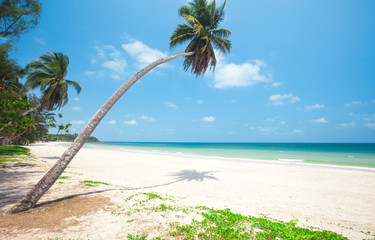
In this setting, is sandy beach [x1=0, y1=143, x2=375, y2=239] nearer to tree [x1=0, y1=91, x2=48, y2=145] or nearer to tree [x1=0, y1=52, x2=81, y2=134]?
tree [x1=0, y1=91, x2=48, y2=145]

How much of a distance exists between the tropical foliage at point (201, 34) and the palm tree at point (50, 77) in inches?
569

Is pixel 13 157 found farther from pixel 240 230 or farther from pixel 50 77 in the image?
pixel 240 230

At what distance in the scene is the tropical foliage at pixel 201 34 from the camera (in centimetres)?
1080

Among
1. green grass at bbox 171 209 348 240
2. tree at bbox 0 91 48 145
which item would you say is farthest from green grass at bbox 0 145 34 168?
green grass at bbox 171 209 348 240

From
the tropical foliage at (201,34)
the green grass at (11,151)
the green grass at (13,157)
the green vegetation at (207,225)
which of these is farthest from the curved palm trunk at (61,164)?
the green grass at (11,151)

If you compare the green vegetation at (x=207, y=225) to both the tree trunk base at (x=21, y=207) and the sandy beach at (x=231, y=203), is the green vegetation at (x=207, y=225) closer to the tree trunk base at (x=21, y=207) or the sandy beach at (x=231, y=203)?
the sandy beach at (x=231, y=203)

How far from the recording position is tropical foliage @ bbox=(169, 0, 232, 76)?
10797mm

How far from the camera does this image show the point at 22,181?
7.77 m

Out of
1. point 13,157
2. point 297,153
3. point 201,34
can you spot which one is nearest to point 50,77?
point 13,157

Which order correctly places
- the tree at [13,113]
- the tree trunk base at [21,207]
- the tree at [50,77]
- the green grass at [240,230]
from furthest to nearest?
1. the tree at [50,77]
2. the tree at [13,113]
3. the tree trunk base at [21,207]
4. the green grass at [240,230]

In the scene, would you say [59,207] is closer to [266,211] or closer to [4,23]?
[266,211]

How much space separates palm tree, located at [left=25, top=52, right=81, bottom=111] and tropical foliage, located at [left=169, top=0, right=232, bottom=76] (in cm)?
1444

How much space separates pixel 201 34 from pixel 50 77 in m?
18.1

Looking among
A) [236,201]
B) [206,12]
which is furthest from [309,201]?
[206,12]
